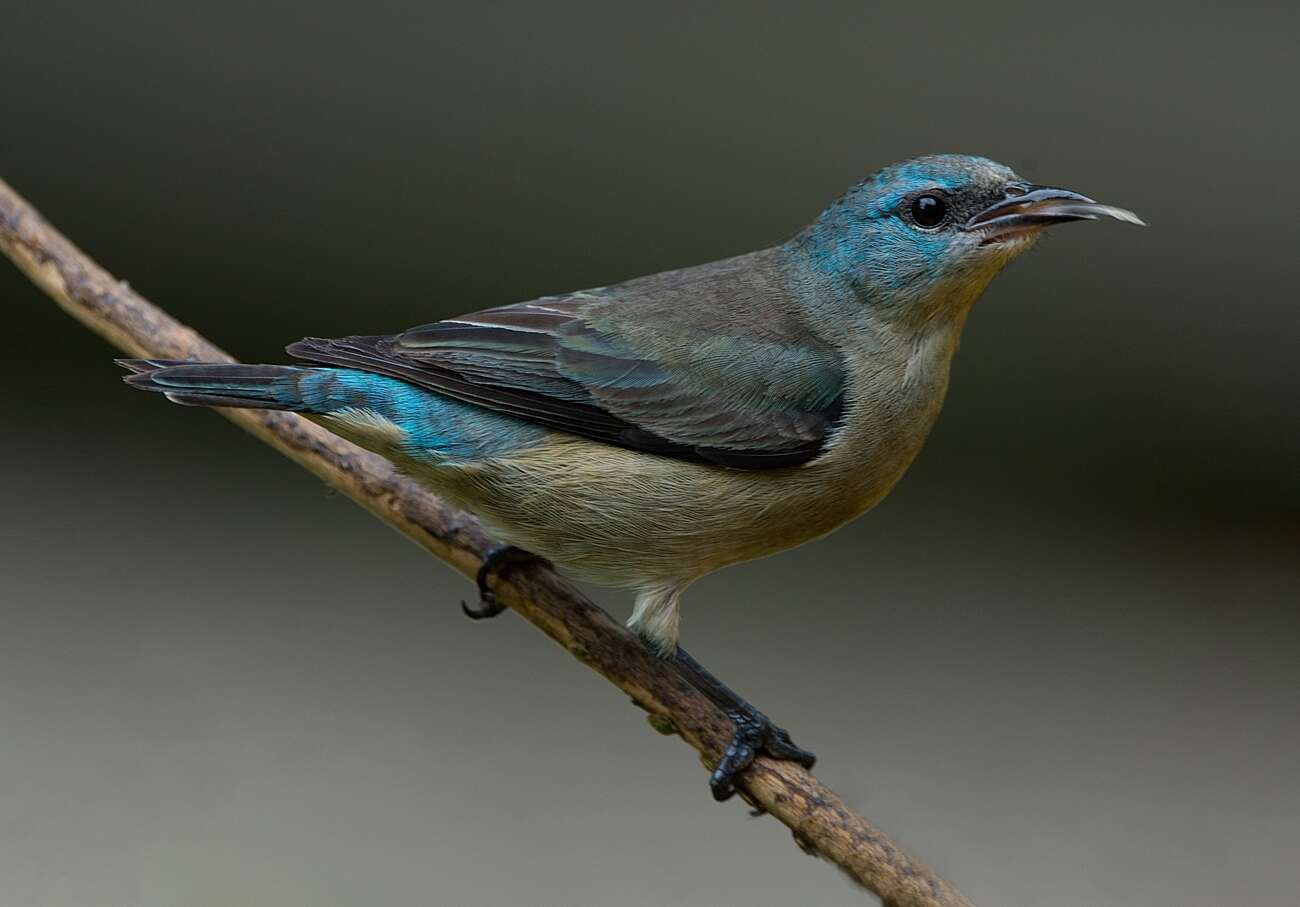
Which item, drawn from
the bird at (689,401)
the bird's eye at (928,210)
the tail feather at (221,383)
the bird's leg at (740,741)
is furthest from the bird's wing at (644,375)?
the bird's leg at (740,741)

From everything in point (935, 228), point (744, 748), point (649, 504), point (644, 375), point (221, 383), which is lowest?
point (221, 383)

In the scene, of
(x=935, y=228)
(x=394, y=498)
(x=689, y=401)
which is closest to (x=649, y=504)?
(x=689, y=401)

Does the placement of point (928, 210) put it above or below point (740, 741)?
above

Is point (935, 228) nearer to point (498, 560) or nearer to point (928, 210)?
point (928, 210)

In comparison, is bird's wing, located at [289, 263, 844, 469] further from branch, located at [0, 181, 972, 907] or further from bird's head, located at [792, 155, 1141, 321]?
branch, located at [0, 181, 972, 907]

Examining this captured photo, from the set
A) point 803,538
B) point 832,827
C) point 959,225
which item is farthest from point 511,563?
point 959,225

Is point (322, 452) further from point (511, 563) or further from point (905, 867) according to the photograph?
point (905, 867)

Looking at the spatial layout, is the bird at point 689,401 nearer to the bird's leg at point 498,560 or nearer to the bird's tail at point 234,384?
the bird's tail at point 234,384
